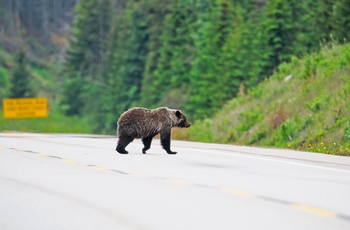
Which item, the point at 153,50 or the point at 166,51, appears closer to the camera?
the point at 166,51

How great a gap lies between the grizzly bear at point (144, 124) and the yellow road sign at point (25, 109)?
107ft

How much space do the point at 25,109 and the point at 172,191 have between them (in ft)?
133

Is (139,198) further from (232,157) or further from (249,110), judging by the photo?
(249,110)

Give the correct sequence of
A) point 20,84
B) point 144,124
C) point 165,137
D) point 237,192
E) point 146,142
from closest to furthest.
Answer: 1. point 237,192
2. point 144,124
3. point 165,137
4. point 146,142
5. point 20,84

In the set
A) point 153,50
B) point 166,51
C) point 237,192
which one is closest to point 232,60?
point 166,51

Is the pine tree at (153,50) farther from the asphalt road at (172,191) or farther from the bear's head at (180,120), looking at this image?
the asphalt road at (172,191)

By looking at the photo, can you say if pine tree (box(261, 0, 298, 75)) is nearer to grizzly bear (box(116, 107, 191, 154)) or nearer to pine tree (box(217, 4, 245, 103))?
pine tree (box(217, 4, 245, 103))

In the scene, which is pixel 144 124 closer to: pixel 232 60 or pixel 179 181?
pixel 179 181

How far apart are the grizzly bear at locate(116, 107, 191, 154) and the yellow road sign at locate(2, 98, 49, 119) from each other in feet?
107

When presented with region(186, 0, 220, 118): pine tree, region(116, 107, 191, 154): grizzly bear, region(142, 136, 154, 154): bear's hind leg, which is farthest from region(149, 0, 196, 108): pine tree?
region(116, 107, 191, 154): grizzly bear

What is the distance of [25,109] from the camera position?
52406 mm

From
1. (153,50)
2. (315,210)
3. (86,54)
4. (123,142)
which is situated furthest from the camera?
(86,54)

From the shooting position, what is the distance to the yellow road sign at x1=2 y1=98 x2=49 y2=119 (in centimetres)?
5208

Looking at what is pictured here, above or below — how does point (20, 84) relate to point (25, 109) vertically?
below
